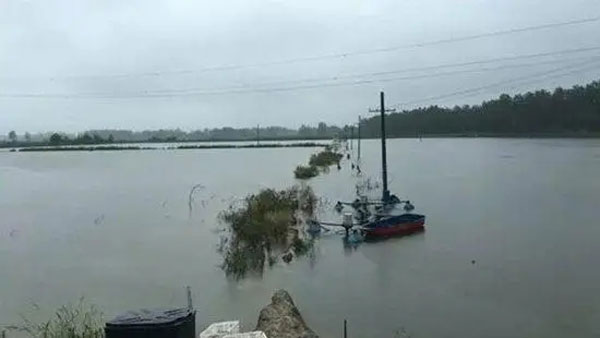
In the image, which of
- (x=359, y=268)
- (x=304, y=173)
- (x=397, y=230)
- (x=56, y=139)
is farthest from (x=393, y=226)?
(x=56, y=139)

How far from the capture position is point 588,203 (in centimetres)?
2570

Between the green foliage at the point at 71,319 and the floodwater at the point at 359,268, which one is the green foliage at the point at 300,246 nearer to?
the floodwater at the point at 359,268

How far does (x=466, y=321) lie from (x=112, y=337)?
7.69 metres

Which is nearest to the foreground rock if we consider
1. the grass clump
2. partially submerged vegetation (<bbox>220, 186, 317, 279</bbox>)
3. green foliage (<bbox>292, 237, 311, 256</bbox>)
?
partially submerged vegetation (<bbox>220, 186, 317, 279</bbox>)

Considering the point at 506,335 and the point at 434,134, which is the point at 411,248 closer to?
the point at 506,335

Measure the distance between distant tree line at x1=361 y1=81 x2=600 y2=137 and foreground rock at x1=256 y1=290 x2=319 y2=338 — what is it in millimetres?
83927

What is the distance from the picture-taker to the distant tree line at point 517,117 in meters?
86.9

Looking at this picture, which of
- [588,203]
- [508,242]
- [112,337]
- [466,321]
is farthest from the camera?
[588,203]

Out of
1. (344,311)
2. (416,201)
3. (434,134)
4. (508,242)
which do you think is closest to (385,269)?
(344,311)

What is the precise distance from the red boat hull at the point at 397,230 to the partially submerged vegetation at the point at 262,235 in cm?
213

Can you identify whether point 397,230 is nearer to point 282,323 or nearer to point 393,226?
point 393,226

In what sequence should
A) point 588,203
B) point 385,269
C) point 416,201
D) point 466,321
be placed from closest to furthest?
point 466,321, point 385,269, point 588,203, point 416,201

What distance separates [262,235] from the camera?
17188mm

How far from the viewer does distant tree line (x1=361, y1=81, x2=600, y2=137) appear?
86.9m
